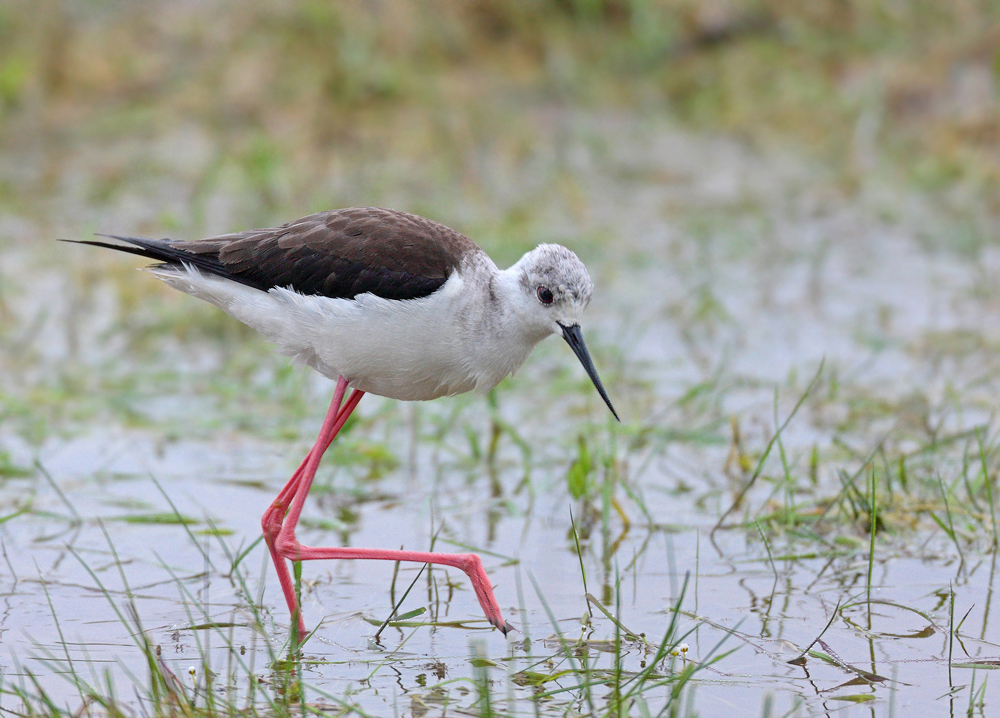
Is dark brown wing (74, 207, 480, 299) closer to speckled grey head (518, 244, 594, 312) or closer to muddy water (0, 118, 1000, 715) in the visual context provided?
speckled grey head (518, 244, 594, 312)

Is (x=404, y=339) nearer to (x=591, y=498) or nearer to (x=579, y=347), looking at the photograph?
(x=579, y=347)

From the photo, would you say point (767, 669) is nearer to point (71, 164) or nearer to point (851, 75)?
point (71, 164)

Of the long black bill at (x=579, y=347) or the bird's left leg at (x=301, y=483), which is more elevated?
the long black bill at (x=579, y=347)

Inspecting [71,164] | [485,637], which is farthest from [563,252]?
[71,164]

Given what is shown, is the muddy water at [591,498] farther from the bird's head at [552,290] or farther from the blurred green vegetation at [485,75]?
the blurred green vegetation at [485,75]

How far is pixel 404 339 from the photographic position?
437 centimetres

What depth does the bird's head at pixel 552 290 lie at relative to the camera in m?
4.41

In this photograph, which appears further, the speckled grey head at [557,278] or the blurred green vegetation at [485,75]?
the blurred green vegetation at [485,75]

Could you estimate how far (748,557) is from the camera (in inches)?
197

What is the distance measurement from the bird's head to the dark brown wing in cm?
24

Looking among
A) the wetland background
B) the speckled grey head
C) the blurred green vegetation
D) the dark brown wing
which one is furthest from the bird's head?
the blurred green vegetation

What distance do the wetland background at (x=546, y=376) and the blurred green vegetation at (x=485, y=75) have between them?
0.03 metres

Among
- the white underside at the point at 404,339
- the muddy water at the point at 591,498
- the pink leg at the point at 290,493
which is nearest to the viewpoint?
the muddy water at the point at 591,498

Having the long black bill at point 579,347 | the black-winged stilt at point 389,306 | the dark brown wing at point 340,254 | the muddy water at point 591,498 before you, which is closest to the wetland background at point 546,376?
the muddy water at point 591,498
